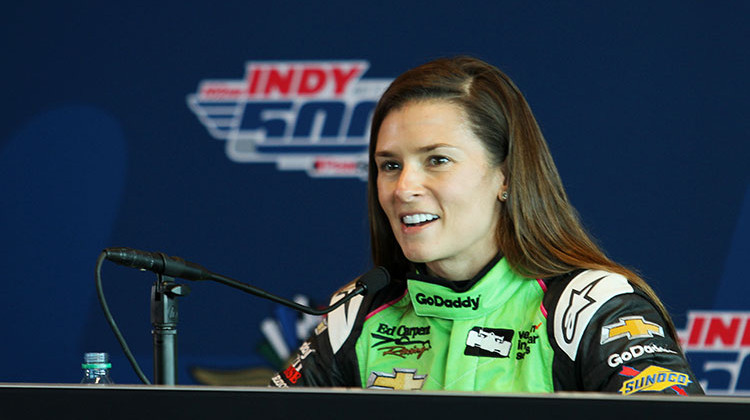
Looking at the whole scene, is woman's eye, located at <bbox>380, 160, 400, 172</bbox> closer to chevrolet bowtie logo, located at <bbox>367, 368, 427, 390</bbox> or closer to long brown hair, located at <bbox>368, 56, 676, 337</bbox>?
long brown hair, located at <bbox>368, 56, 676, 337</bbox>

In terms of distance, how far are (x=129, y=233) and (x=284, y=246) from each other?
1.62 feet

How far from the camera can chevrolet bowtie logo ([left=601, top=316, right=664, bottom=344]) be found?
1.43 m

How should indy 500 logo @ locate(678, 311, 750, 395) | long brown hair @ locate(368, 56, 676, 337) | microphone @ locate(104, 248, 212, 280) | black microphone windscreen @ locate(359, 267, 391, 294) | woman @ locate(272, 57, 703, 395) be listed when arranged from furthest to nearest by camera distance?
indy 500 logo @ locate(678, 311, 750, 395)
long brown hair @ locate(368, 56, 676, 337)
woman @ locate(272, 57, 703, 395)
black microphone windscreen @ locate(359, 267, 391, 294)
microphone @ locate(104, 248, 212, 280)

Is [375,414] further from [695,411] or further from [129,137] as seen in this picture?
[129,137]

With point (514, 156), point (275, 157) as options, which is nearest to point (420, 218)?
point (514, 156)

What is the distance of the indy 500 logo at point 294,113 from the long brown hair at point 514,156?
1107 millimetres

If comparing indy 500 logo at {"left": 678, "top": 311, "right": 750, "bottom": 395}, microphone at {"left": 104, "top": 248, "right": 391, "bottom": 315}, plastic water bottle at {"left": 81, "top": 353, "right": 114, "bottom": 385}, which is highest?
microphone at {"left": 104, "top": 248, "right": 391, "bottom": 315}

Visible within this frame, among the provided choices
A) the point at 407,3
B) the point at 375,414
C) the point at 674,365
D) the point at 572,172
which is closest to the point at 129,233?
the point at 407,3

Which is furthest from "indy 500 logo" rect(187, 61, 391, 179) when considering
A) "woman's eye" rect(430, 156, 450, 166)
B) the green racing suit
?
"woman's eye" rect(430, 156, 450, 166)

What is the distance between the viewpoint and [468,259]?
1.70 meters

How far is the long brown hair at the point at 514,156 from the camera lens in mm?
1675

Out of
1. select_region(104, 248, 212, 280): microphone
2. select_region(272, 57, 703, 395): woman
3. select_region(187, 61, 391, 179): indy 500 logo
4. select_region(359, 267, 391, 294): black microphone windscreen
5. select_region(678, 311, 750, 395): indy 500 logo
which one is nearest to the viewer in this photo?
select_region(104, 248, 212, 280): microphone

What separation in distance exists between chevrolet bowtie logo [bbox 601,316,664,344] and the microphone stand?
67 cm

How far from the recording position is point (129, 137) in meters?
2.90
